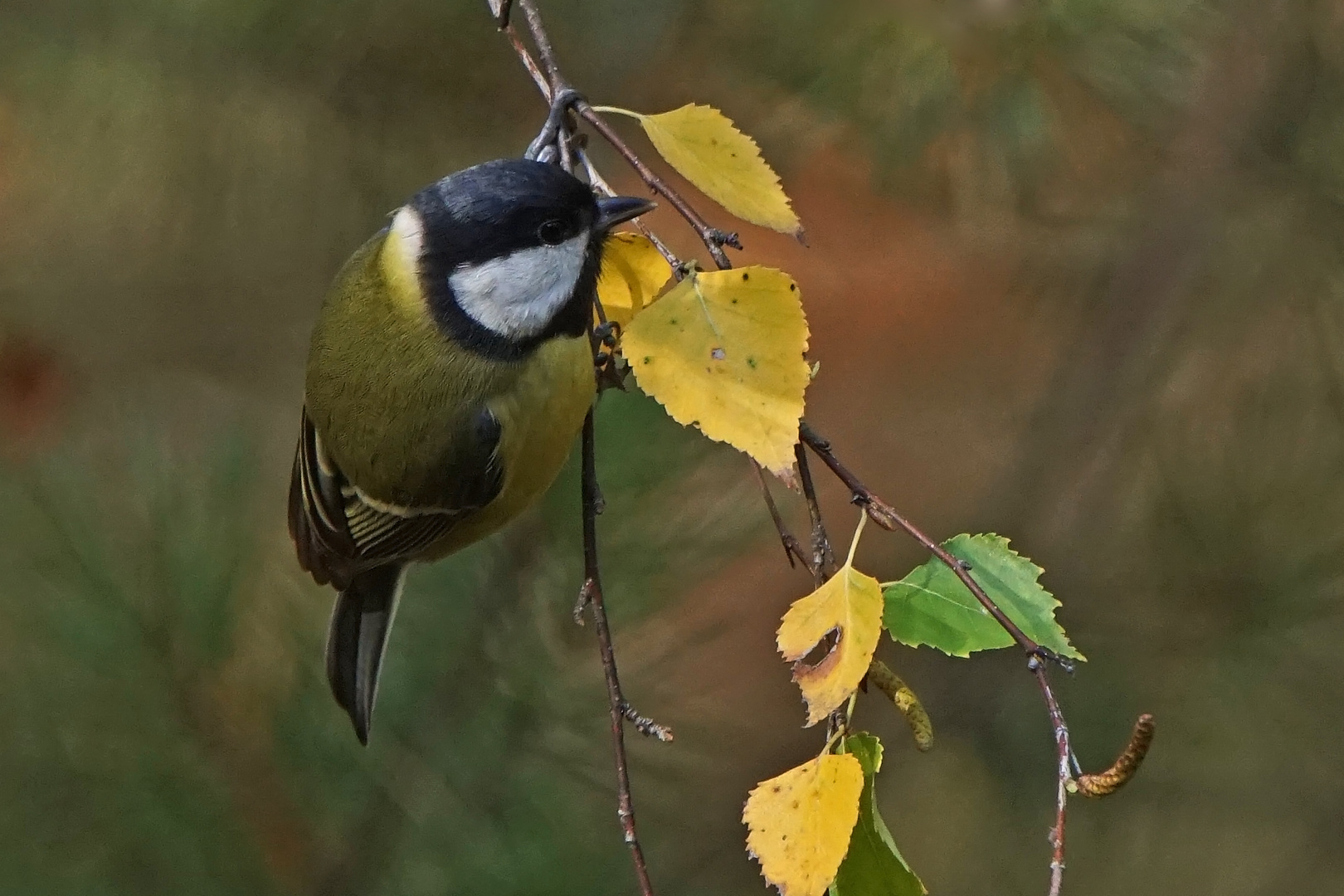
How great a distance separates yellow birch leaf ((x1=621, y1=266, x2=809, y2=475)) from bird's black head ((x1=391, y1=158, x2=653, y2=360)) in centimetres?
22

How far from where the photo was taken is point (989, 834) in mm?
1604

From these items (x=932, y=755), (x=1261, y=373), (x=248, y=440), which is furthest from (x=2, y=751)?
(x=1261, y=373)

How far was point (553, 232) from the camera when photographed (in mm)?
772

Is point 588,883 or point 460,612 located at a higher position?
point 460,612

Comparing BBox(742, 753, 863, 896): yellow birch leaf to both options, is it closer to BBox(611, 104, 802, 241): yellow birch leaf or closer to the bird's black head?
BBox(611, 104, 802, 241): yellow birch leaf

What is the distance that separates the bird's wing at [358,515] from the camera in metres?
0.87

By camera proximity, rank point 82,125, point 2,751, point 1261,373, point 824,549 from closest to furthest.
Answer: point 824,549 → point 2,751 → point 82,125 → point 1261,373

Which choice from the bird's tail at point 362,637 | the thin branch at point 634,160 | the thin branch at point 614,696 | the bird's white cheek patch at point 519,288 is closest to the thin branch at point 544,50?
the thin branch at point 634,160

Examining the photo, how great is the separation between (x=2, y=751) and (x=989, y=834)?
1.12 m

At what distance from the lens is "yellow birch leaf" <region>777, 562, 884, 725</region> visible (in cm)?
49

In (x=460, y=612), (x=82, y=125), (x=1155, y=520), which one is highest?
(x=82, y=125)

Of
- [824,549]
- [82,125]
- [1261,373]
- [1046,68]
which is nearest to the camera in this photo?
[824,549]

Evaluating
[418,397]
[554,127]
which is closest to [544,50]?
[554,127]

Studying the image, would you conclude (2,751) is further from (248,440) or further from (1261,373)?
(1261,373)
